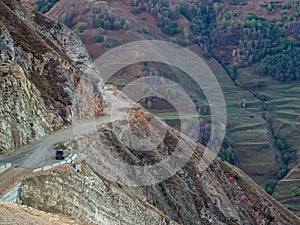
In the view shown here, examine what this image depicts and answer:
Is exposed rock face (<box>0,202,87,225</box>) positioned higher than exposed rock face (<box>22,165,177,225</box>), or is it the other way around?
exposed rock face (<box>0,202,87,225</box>)

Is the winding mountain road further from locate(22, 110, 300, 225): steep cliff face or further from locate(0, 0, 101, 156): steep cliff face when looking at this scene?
locate(22, 110, 300, 225): steep cliff face

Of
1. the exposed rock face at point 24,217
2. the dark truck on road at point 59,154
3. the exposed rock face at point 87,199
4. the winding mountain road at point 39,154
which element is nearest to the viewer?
the exposed rock face at point 24,217

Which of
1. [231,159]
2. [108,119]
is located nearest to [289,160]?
[231,159]

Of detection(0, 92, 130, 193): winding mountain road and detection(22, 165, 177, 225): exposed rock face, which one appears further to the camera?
detection(0, 92, 130, 193): winding mountain road

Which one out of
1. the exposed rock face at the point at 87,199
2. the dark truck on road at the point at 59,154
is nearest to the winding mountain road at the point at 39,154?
the dark truck on road at the point at 59,154

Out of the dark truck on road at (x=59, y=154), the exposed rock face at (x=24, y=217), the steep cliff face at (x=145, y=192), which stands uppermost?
the exposed rock face at (x=24, y=217)

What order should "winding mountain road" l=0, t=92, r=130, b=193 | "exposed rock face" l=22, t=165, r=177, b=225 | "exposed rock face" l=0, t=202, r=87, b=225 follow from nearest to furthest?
"exposed rock face" l=0, t=202, r=87, b=225
"exposed rock face" l=22, t=165, r=177, b=225
"winding mountain road" l=0, t=92, r=130, b=193

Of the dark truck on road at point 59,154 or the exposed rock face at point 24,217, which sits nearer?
the exposed rock face at point 24,217

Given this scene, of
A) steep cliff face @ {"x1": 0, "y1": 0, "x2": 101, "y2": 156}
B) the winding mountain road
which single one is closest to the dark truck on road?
the winding mountain road

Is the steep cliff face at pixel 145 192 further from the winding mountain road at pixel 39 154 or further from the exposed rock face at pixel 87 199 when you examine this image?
the winding mountain road at pixel 39 154
